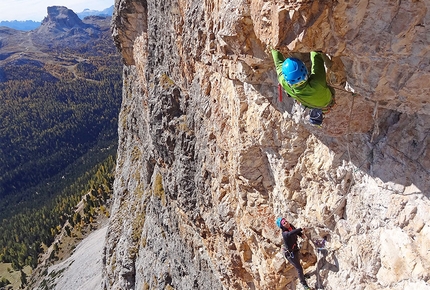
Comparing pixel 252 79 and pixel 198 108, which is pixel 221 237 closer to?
pixel 198 108

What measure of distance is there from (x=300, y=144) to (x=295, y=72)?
3268mm

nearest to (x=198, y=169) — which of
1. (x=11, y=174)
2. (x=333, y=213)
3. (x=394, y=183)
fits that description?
(x=333, y=213)

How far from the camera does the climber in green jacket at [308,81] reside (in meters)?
6.95

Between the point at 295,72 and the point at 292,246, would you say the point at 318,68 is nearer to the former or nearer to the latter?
the point at 295,72

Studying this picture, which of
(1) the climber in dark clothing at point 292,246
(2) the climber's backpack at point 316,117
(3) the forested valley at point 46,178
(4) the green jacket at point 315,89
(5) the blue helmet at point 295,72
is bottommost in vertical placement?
(3) the forested valley at point 46,178

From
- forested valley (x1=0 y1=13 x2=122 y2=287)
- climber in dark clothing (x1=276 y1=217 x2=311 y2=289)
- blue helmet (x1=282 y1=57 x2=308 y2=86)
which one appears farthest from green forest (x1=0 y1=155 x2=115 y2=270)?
blue helmet (x1=282 y1=57 x2=308 y2=86)

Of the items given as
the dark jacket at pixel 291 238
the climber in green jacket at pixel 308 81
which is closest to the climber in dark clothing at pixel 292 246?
the dark jacket at pixel 291 238

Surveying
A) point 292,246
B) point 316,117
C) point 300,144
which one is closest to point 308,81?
point 316,117

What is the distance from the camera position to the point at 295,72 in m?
6.92

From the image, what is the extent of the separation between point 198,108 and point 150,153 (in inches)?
525

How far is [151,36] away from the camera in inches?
964

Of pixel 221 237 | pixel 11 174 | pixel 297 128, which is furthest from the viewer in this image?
pixel 11 174

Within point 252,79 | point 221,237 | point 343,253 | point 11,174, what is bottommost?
point 11,174

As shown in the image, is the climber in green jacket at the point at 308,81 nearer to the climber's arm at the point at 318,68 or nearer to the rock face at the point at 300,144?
the climber's arm at the point at 318,68
